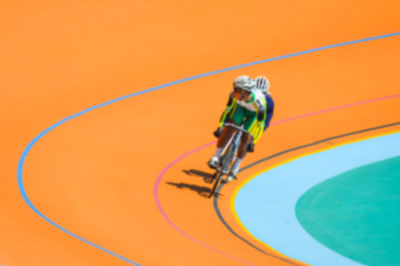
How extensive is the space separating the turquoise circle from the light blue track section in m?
0.15

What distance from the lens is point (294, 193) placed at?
13195 millimetres

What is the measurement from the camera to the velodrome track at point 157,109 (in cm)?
1109

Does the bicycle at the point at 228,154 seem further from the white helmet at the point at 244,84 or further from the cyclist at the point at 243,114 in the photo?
the white helmet at the point at 244,84

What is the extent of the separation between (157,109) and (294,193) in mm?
3453

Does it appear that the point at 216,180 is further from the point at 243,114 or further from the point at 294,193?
the point at 294,193

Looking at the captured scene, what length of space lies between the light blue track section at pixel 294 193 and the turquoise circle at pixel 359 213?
0.15 m

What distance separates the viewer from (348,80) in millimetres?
17422

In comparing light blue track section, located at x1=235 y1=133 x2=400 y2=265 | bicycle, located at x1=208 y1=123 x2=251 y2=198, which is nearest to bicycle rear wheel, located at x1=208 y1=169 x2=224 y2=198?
bicycle, located at x1=208 y1=123 x2=251 y2=198

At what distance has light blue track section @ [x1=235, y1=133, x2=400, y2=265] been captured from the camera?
1147 cm

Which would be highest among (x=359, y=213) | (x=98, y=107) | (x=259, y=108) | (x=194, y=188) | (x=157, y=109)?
(x=157, y=109)

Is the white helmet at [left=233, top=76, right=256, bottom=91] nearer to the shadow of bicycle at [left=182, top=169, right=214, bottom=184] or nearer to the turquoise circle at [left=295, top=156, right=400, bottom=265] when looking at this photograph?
the shadow of bicycle at [left=182, top=169, right=214, bottom=184]

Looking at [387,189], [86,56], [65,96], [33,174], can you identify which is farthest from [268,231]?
[86,56]

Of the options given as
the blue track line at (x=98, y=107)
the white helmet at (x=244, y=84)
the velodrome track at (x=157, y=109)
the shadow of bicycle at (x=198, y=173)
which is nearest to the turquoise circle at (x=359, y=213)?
the velodrome track at (x=157, y=109)

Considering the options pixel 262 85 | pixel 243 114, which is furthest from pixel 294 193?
pixel 262 85
